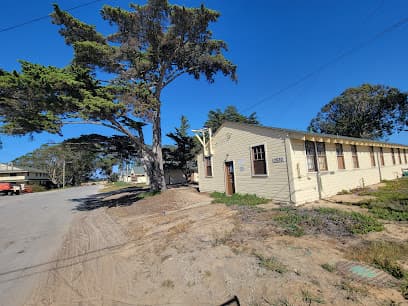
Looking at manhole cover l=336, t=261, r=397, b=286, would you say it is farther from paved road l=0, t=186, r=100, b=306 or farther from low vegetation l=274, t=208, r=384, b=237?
paved road l=0, t=186, r=100, b=306

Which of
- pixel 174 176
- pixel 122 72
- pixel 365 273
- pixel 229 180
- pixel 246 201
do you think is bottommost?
pixel 365 273

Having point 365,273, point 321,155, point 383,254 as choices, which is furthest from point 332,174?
point 365,273

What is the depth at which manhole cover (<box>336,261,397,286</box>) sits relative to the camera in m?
3.19

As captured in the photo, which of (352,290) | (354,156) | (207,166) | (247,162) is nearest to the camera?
(352,290)

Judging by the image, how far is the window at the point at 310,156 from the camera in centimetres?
1002

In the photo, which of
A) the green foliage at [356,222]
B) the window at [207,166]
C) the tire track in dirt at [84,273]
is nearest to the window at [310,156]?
the green foliage at [356,222]

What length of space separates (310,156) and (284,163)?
172 centimetres

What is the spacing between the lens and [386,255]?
3.96 meters

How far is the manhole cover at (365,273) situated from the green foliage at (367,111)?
97.6 feet

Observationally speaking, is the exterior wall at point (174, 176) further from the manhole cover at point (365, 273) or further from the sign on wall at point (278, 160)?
the manhole cover at point (365, 273)

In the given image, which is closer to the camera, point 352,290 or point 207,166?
point 352,290

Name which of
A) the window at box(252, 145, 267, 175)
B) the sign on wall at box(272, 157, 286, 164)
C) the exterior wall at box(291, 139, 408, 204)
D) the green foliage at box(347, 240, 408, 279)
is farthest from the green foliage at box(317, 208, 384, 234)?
the window at box(252, 145, 267, 175)

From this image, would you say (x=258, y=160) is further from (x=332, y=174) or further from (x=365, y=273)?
(x=365, y=273)

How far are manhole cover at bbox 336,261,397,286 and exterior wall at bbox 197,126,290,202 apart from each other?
5.66 m
